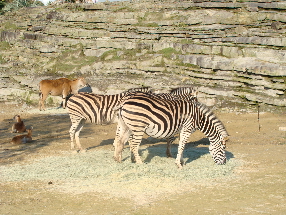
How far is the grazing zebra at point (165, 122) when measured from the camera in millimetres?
10492

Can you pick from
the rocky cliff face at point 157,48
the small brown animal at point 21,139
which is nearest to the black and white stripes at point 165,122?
the small brown animal at point 21,139

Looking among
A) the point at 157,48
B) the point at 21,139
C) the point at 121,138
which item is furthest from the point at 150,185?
the point at 157,48

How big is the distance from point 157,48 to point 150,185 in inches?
651

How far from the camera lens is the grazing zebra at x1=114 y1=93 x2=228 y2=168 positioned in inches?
413

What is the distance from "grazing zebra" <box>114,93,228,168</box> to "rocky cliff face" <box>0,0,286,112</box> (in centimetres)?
894

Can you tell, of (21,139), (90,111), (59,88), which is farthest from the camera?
(59,88)

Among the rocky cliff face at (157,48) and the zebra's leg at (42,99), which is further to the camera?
the zebra's leg at (42,99)

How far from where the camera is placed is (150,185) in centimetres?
Result: 915

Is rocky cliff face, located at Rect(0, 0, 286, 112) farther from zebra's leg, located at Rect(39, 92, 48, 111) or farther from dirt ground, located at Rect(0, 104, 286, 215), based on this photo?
dirt ground, located at Rect(0, 104, 286, 215)

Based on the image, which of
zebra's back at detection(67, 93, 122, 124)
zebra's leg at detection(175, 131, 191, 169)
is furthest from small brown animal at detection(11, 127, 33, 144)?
zebra's leg at detection(175, 131, 191, 169)

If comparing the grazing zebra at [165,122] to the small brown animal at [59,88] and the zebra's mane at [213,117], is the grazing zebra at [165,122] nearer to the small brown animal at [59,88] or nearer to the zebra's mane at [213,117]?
the zebra's mane at [213,117]

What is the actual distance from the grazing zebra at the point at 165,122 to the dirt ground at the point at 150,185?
574 mm

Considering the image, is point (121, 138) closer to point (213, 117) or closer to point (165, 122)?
point (165, 122)

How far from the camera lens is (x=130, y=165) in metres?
10.7
